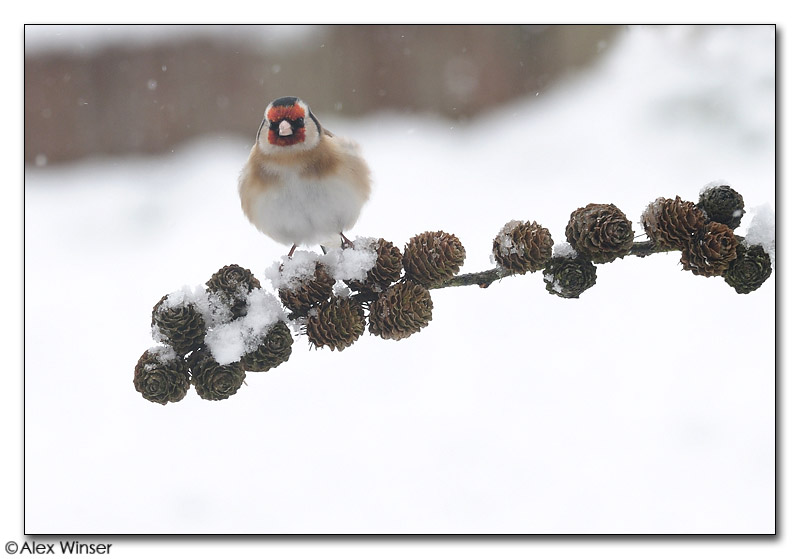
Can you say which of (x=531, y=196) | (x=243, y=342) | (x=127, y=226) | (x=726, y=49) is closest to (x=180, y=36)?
(x=127, y=226)

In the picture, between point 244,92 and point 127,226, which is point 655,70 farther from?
point 127,226

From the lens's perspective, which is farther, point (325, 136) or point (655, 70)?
point (655, 70)

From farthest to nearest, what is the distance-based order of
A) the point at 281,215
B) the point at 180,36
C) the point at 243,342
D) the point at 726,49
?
the point at 180,36
the point at 726,49
the point at 281,215
the point at 243,342

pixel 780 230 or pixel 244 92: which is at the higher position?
pixel 244 92

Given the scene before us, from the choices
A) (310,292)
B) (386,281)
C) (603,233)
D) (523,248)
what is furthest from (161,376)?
(603,233)

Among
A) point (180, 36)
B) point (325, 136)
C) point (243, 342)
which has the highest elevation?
point (180, 36)

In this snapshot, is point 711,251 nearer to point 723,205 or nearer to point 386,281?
point 723,205

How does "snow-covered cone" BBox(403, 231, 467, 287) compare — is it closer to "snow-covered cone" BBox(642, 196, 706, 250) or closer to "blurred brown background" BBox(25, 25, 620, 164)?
"snow-covered cone" BBox(642, 196, 706, 250)

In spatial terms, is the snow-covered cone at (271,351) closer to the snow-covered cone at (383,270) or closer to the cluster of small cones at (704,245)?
the snow-covered cone at (383,270)

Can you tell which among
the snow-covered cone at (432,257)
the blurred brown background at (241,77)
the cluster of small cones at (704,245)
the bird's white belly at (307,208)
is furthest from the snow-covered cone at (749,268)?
the blurred brown background at (241,77)
